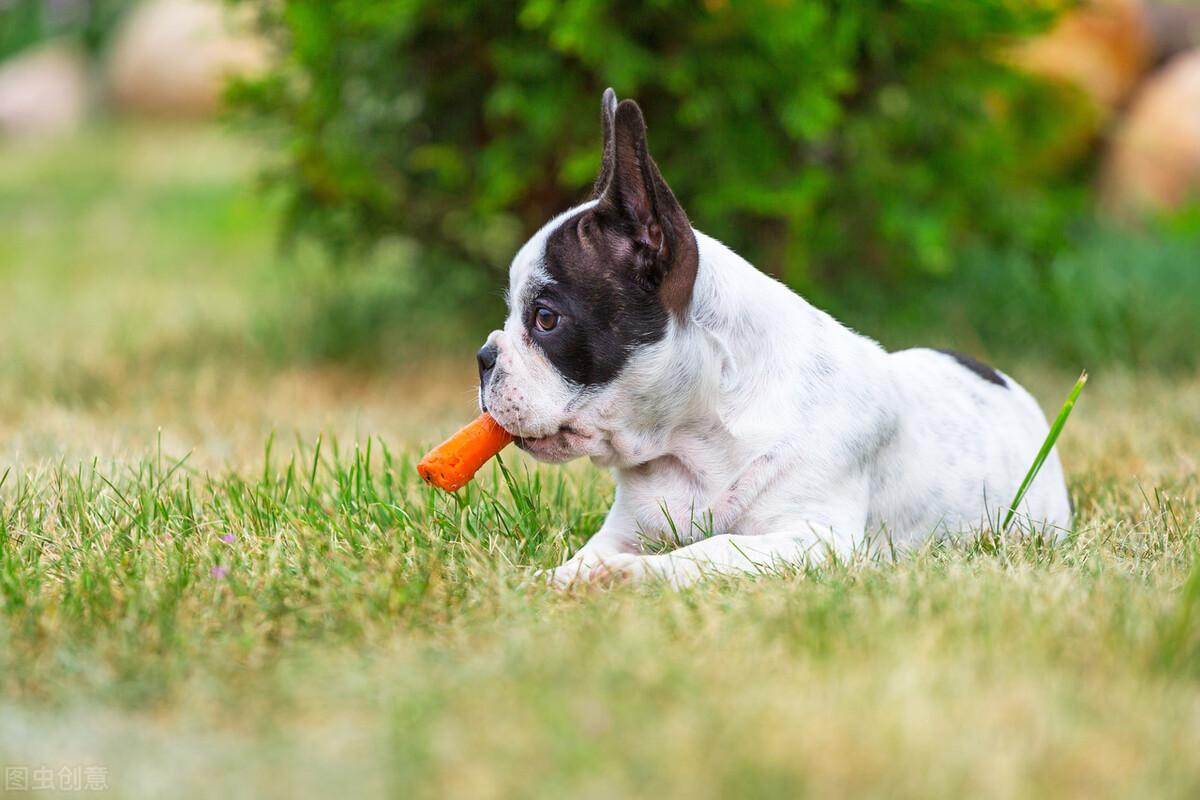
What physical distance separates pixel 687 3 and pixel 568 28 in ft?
2.27

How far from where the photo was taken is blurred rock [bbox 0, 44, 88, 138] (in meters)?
15.6

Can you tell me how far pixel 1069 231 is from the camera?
30.1ft

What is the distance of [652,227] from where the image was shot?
3.28 m

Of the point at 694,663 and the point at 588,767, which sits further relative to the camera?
the point at 694,663

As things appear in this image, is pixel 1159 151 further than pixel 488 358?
Yes

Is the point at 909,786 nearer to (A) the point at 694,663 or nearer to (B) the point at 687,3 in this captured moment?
(A) the point at 694,663

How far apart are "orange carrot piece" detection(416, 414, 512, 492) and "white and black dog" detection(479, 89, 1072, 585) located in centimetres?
12

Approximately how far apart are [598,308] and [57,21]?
1648 cm

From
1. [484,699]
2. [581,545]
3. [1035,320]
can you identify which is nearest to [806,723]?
[484,699]

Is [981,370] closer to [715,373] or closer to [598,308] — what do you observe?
[715,373]

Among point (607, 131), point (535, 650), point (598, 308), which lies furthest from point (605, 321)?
point (535, 650)

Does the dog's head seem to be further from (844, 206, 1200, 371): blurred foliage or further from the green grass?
(844, 206, 1200, 371): blurred foliage

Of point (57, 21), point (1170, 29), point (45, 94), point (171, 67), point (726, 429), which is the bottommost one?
point (726, 429)

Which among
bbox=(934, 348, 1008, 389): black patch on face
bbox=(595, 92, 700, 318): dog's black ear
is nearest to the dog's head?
bbox=(595, 92, 700, 318): dog's black ear
